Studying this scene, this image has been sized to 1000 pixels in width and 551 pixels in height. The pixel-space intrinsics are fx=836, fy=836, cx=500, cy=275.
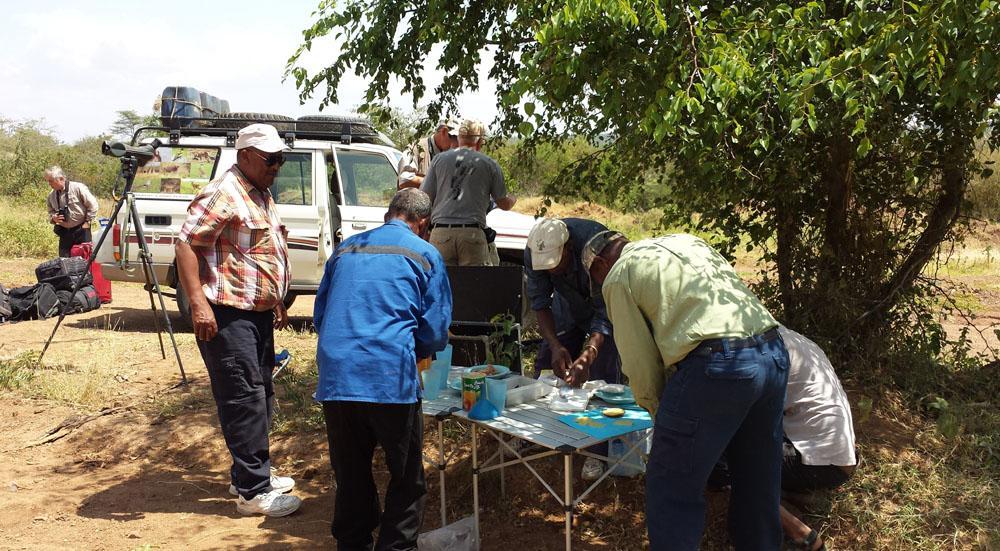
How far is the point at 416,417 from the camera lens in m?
3.46

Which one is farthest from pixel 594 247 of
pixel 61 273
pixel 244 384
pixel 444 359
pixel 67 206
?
pixel 67 206

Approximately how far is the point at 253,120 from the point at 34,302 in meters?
3.21

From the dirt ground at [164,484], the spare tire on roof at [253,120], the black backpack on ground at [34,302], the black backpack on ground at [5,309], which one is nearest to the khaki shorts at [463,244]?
the dirt ground at [164,484]

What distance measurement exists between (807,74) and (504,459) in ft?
8.86

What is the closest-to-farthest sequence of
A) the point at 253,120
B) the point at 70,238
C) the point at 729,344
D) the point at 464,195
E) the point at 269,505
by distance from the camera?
the point at 729,344 → the point at 269,505 → the point at 464,195 → the point at 253,120 → the point at 70,238

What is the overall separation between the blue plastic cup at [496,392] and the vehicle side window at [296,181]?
4873 millimetres

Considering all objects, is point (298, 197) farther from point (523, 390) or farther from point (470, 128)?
point (523, 390)

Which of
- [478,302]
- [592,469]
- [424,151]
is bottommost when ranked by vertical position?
[592,469]

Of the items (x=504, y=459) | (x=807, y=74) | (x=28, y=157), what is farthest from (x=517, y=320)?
(x=28, y=157)

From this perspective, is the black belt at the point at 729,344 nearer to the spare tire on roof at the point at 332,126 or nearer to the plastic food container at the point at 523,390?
the plastic food container at the point at 523,390

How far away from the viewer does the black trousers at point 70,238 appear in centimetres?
1013

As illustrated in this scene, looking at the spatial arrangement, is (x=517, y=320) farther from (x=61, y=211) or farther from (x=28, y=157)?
(x=28, y=157)

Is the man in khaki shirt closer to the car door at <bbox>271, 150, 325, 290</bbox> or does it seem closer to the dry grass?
the car door at <bbox>271, 150, 325, 290</bbox>

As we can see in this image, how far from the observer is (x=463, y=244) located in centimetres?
595
